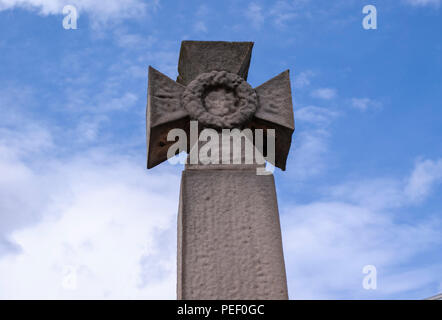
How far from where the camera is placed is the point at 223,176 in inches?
117

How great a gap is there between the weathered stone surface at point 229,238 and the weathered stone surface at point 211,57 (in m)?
0.76

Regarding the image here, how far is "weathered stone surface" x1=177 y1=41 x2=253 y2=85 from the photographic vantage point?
3.32 meters

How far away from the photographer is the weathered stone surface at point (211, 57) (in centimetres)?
332

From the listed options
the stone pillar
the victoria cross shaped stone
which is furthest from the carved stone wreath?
the stone pillar

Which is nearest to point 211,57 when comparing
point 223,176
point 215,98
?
point 215,98

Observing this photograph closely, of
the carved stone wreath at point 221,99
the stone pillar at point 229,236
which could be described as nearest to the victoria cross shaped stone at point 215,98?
the carved stone wreath at point 221,99

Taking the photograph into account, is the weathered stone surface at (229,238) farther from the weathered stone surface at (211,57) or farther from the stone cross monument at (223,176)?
the weathered stone surface at (211,57)

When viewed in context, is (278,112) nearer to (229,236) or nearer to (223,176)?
(223,176)

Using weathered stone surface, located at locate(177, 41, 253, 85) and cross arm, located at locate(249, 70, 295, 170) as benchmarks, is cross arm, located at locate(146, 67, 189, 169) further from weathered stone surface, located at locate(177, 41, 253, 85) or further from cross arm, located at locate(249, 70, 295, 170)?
cross arm, located at locate(249, 70, 295, 170)

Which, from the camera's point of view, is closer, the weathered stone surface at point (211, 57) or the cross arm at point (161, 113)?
the cross arm at point (161, 113)
